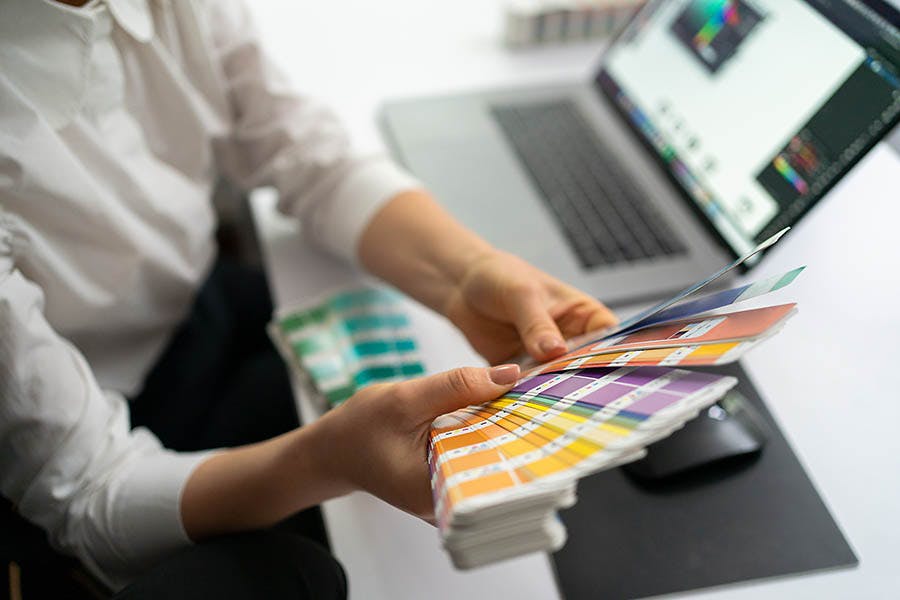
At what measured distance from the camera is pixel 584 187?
0.91 m

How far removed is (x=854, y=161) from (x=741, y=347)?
1.35 feet

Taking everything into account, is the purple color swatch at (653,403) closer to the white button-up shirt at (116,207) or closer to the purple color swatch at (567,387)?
the purple color swatch at (567,387)

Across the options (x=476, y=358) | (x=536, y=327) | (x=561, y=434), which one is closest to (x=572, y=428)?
(x=561, y=434)

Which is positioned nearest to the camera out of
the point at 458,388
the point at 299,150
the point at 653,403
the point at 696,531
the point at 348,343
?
the point at 653,403

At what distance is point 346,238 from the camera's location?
0.80 m

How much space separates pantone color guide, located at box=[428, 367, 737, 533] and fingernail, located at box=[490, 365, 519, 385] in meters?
0.04

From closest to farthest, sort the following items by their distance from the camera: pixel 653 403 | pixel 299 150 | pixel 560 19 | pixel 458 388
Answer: pixel 653 403
pixel 458 388
pixel 299 150
pixel 560 19

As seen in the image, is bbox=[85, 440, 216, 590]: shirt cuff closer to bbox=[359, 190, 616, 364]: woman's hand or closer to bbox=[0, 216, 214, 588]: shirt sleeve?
bbox=[0, 216, 214, 588]: shirt sleeve

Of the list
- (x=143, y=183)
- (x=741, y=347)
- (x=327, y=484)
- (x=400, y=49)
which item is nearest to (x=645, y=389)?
(x=741, y=347)

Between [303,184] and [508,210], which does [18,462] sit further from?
[508,210]

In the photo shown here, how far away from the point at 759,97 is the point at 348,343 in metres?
0.54

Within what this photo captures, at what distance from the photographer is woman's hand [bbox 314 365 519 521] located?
0.50 meters

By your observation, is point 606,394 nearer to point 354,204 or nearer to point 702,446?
point 702,446

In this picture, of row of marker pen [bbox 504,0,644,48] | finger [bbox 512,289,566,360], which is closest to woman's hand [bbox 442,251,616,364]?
finger [bbox 512,289,566,360]
